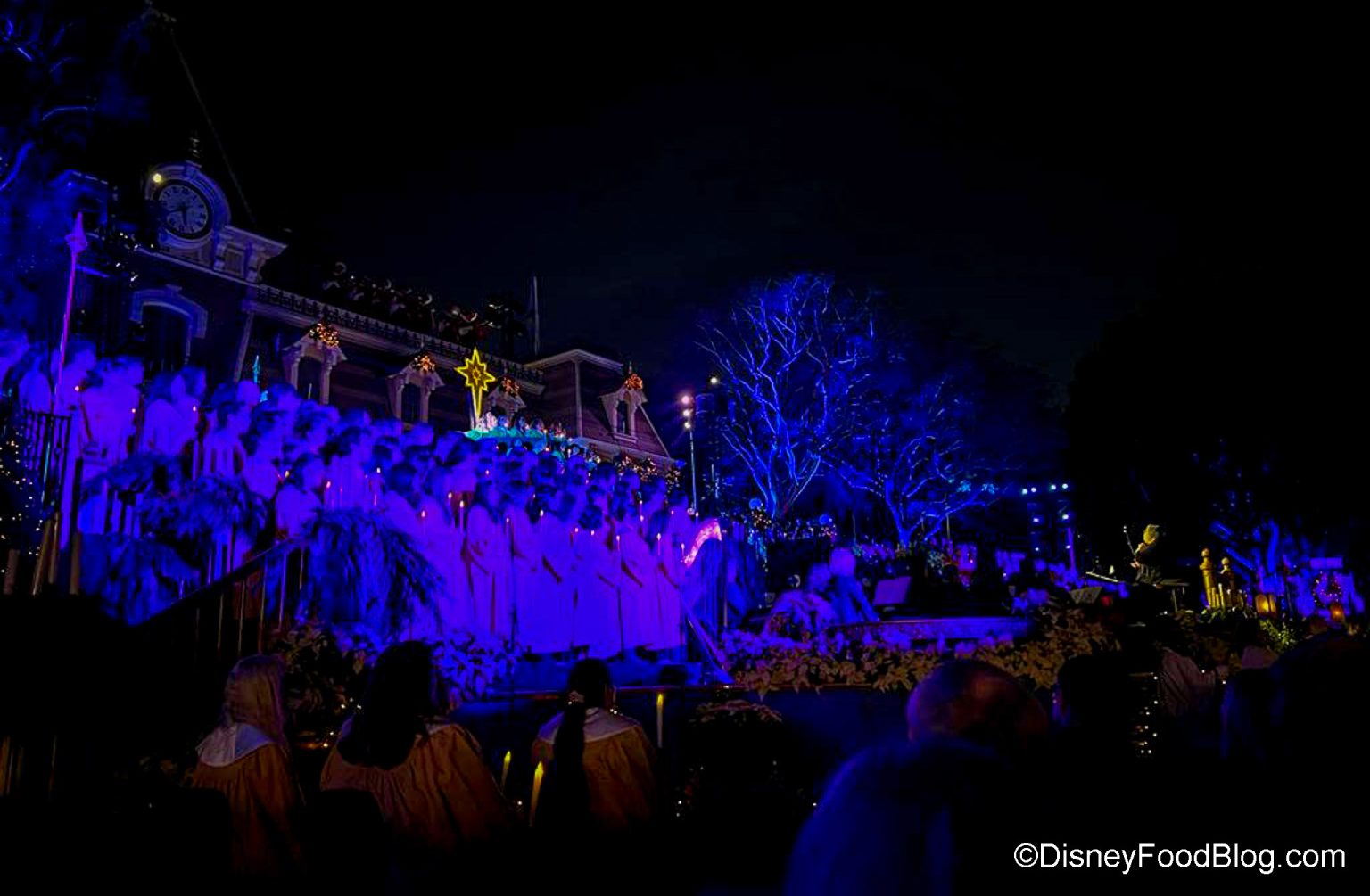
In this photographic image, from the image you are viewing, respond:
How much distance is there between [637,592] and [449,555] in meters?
4.26

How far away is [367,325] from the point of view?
2486 cm

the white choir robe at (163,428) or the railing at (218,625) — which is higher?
the white choir robe at (163,428)

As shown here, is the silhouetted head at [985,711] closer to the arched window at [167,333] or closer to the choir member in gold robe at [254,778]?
the choir member in gold robe at [254,778]

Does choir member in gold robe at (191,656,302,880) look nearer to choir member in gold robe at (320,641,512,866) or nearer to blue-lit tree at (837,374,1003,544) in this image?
choir member in gold robe at (320,641,512,866)

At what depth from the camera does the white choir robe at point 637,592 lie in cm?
1666

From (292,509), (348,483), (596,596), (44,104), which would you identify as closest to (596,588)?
(596,596)

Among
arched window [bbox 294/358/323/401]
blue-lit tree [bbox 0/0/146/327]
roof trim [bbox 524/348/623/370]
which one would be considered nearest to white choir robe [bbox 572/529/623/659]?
blue-lit tree [bbox 0/0/146/327]

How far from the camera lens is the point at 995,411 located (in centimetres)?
3556

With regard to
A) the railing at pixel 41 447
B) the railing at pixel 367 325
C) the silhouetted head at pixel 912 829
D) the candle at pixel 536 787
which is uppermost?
the railing at pixel 367 325

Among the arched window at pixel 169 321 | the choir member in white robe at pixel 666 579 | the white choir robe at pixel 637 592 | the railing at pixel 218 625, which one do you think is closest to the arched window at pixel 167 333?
the arched window at pixel 169 321

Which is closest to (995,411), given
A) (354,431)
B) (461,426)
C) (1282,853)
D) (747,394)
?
(747,394)

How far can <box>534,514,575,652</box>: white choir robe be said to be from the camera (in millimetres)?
15211

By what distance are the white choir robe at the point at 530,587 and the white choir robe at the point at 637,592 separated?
5.66 feet

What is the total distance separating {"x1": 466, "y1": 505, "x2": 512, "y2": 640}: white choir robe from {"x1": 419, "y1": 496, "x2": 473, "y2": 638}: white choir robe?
208 millimetres
